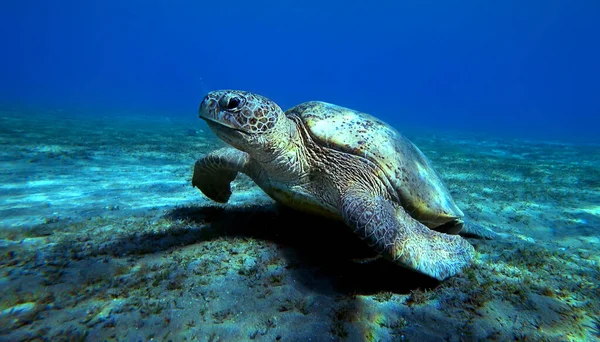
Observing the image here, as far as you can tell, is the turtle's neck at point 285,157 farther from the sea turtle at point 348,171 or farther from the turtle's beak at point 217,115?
the turtle's beak at point 217,115

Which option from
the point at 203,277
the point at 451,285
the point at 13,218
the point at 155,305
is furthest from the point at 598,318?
the point at 13,218

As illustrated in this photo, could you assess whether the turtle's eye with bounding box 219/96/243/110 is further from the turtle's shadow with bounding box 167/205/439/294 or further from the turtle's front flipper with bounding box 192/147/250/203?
the turtle's shadow with bounding box 167/205/439/294

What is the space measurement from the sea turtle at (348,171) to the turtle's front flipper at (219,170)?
Result: 0.06 ft

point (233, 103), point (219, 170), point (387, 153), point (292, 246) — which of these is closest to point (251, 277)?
point (292, 246)

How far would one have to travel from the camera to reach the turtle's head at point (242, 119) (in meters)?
2.98

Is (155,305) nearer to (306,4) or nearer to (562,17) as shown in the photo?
(562,17)

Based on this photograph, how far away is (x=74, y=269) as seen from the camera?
2.70 m

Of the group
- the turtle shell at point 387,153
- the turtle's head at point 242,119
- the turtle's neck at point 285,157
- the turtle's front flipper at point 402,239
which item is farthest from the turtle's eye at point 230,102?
the turtle's front flipper at point 402,239

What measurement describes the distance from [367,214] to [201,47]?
737 feet

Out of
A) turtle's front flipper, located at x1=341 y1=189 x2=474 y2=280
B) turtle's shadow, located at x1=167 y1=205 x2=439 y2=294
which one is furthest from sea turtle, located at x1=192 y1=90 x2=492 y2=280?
turtle's shadow, located at x1=167 y1=205 x2=439 y2=294

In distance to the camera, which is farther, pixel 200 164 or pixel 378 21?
pixel 378 21

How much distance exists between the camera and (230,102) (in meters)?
2.98

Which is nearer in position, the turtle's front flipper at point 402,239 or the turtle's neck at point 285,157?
the turtle's front flipper at point 402,239

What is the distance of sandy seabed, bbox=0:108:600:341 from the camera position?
6.90 feet
